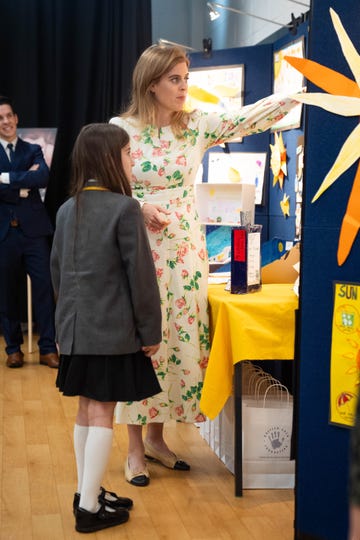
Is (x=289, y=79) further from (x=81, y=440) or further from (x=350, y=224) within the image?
(x=81, y=440)

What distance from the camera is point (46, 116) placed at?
20.0 ft

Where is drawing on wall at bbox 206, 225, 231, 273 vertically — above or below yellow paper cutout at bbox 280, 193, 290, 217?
below

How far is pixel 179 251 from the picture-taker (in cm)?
295

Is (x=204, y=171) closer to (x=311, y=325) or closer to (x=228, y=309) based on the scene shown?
(x=228, y=309)

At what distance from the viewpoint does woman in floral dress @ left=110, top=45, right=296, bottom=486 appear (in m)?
2.91

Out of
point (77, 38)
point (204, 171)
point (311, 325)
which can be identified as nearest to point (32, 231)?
point (204, 171)

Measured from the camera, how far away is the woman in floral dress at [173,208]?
9.53 feet

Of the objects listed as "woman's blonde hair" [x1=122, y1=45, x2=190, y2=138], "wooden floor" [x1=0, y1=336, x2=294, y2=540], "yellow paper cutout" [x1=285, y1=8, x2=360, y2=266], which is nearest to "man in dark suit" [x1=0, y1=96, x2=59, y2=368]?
"wooden floor" [x1=0, y1=336, x2=294, y2=540]

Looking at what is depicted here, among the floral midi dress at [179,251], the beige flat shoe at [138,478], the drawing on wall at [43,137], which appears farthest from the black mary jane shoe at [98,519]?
the drawing on wall at [43,137]

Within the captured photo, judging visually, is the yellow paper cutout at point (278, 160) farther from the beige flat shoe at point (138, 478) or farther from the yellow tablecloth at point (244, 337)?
the beige flat shoe at point (138, 478)

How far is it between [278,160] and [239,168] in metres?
0.39

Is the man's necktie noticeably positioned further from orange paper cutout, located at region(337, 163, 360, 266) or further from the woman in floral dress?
orange paper cutout, located at region(337, 163, 360, 266)

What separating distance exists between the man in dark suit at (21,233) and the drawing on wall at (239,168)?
41.6 inches

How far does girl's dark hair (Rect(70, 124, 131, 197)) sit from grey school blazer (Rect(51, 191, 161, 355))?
45mm
